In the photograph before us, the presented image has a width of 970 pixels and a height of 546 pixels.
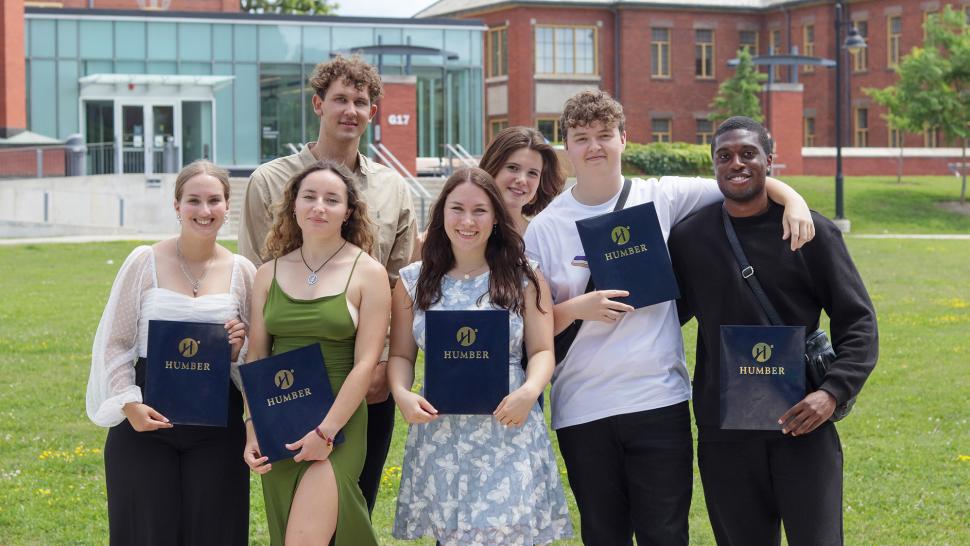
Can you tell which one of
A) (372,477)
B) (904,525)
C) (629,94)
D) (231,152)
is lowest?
(904,525)

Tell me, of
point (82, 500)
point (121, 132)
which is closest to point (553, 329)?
point (82, 500)

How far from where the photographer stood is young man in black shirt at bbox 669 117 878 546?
14.9 feet

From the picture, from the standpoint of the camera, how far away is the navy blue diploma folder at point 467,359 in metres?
4.68

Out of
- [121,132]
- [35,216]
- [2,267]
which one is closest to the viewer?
[2,267]

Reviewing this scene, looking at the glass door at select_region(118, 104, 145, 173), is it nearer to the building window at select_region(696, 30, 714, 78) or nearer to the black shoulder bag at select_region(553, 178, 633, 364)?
the building window at select_region(696, 30, 714, 78)

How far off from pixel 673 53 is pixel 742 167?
51311 millimetres

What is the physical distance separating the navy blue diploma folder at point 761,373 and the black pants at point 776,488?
0.18 m

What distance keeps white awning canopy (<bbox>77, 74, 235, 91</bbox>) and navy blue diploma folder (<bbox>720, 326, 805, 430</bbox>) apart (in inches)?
1467

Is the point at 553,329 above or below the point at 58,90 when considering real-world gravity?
below

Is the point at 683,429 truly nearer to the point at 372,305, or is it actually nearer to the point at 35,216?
the point at 372,305

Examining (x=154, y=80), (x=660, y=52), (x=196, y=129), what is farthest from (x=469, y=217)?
(x=660, y=52)

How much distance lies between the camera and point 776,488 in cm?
465

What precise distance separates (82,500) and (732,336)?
181 inches

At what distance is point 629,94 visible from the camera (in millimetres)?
53844
